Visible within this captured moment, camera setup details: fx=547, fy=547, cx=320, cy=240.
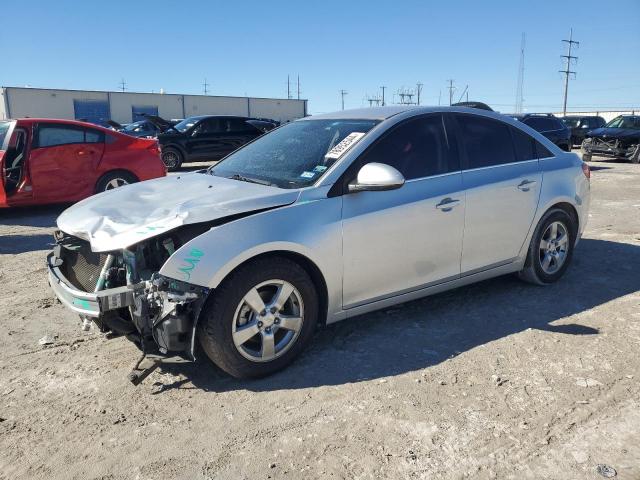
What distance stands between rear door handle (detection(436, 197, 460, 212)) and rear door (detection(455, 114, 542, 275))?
0.15m

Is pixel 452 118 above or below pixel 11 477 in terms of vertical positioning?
above

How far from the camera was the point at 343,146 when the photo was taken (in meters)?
3.83

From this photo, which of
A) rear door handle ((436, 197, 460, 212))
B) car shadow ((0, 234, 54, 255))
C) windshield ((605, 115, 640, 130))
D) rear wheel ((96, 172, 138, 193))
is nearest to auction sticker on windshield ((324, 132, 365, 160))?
rear door handle ((436, 197, 460, 212))

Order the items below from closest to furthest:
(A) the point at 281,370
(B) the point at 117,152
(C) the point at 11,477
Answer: (C) the point at 11,477 → (A) the point at 281,370 → (B) the point at 117,152

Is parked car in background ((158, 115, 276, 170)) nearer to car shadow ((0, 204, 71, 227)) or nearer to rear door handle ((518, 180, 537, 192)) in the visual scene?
car shadow ((0, 204, 71, 227))

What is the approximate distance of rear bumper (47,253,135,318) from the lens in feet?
10.0

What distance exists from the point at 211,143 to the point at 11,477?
49.5 feet

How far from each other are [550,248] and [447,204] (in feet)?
5.14

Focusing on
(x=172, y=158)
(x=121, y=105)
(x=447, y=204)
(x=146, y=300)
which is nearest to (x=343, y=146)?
(x=447, y=204)

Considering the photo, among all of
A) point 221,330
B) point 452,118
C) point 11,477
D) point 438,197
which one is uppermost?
point 452,118

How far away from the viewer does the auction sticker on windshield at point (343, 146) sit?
3.79 metres

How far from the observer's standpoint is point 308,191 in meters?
3.54

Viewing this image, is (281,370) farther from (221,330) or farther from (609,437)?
(609,437)

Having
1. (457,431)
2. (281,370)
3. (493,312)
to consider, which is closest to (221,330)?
(281,370)
